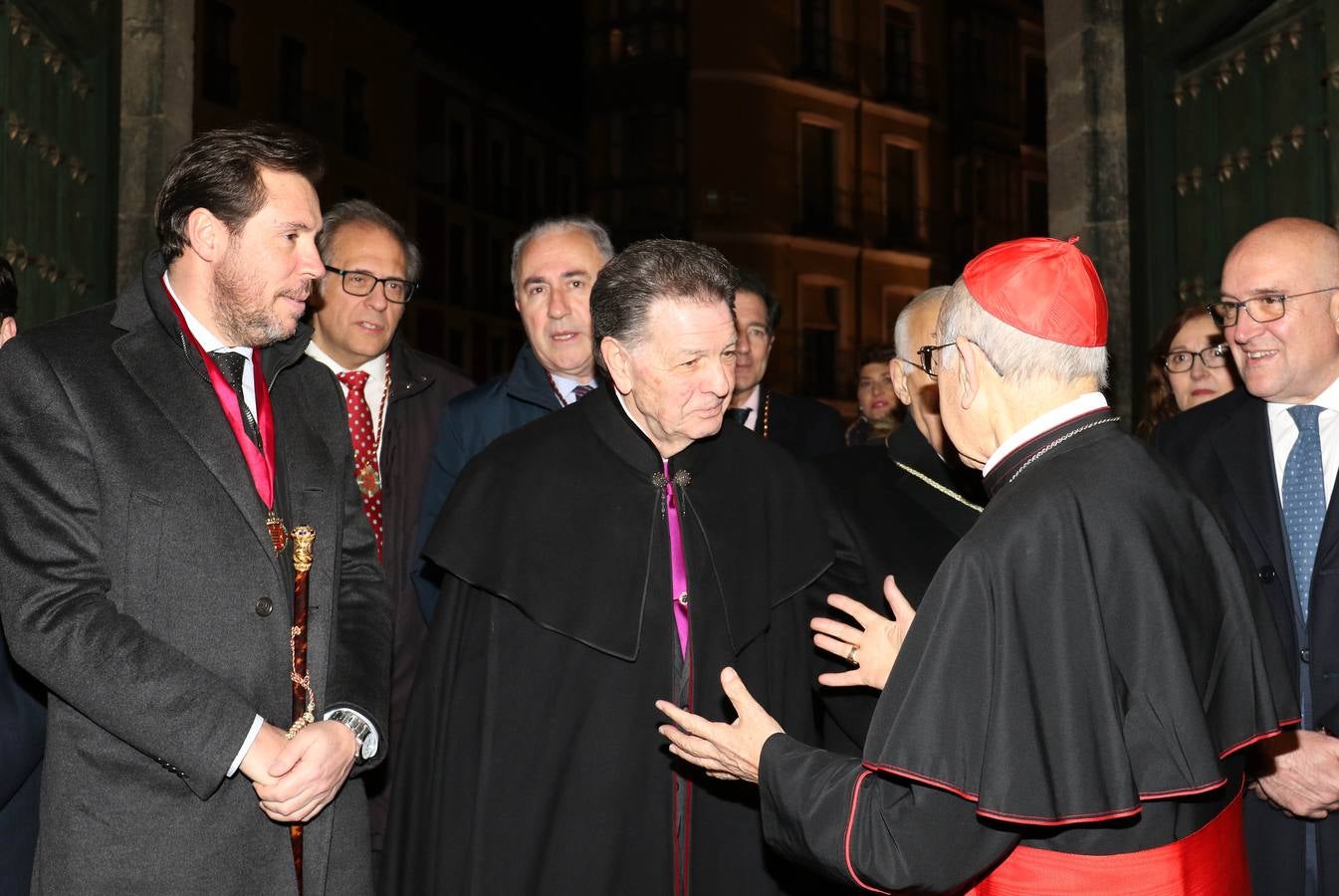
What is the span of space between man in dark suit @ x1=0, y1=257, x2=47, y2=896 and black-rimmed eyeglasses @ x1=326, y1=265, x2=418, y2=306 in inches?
76.4

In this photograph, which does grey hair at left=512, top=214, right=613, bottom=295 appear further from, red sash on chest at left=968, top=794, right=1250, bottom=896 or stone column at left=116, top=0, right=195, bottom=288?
red sash on chest at left=968, top=794, right=1250, bottom=896

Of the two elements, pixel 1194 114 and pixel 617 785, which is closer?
pixel 617 785

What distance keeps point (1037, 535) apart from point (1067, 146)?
447 cm

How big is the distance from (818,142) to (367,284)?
21320mm

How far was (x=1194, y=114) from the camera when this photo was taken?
5738 millimetres

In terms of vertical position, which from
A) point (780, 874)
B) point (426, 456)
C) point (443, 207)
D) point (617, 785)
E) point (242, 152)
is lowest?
point (780, 874)

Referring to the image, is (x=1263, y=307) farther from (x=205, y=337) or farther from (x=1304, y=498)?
(x=205, y=337)

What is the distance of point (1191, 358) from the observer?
4988 mm

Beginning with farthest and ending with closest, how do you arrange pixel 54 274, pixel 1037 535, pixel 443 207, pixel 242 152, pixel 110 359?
pixel 443 207
pixel 54 274
pixel 242 152
pixel 110 359
pixel 1037 535

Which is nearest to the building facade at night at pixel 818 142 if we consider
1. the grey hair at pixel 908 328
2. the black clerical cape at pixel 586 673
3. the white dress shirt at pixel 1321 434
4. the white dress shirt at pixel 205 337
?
the grey hair at pixel 908 328

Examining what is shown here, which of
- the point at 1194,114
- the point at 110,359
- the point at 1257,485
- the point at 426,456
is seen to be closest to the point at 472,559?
the point at 110,359

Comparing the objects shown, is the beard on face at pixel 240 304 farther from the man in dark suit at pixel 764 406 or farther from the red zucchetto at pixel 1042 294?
the man in dark suit at pixel 764 406

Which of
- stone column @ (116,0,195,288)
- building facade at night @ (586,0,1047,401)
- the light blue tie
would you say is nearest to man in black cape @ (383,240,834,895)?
the light blue tie

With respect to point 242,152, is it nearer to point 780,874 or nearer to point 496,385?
point 496,385
